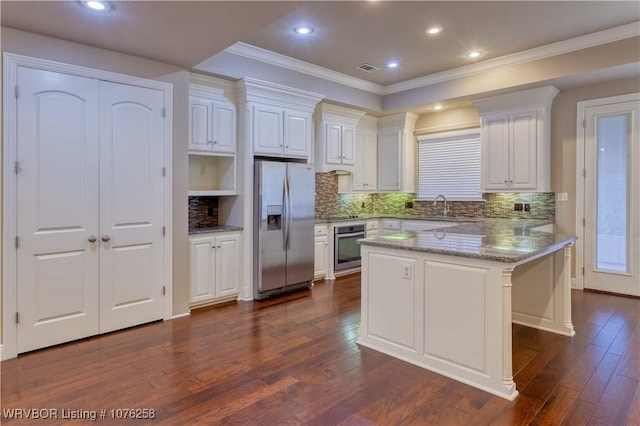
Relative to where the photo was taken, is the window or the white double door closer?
the white double door

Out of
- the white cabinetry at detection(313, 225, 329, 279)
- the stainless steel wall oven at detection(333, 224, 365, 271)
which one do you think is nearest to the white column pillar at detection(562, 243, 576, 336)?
the stainless steel wall oven at detection(333, 224, 365, 271)

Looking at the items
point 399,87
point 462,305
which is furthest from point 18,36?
point 399,87

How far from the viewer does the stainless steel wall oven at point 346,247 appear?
5.60 meters

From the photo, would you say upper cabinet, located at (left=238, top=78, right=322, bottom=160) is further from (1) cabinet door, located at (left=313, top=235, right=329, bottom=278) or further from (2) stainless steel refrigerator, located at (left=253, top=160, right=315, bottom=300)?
(1) cabinet door, located at (left=313, top=235, right=329, bottom=278)

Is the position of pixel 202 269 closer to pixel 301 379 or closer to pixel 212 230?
pixel 212 230

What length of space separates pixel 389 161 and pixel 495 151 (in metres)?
1.76

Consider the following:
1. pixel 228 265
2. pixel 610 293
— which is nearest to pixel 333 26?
pixel 228 265

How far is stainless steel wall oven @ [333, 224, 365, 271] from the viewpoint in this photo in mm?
5598

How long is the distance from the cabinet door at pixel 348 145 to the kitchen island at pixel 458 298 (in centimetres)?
268

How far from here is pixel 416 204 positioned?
6578 millimetres

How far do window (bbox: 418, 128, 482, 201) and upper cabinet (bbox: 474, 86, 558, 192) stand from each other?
547 mm

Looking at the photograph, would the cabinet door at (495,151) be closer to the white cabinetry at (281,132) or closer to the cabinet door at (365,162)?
the cabinet door at (365,162)

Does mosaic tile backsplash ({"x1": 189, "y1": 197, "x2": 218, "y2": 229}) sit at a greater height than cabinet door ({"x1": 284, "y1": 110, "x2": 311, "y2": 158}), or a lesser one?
lesser

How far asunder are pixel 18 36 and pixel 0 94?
18.6 inches
